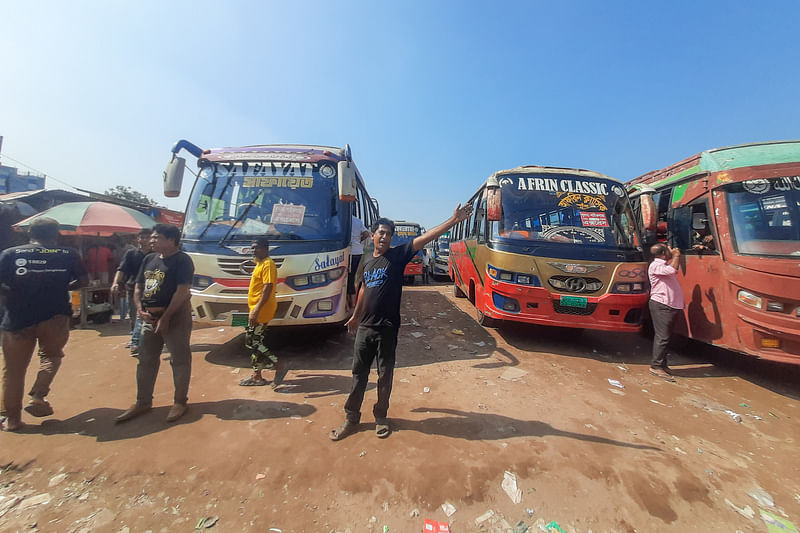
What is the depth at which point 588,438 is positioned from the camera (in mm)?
2654

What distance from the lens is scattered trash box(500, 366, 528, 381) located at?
3.87 metres

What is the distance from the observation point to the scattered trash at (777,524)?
1.82 metres

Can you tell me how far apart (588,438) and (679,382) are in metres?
2.22

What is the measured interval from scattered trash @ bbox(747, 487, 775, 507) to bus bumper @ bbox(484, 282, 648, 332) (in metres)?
2.34

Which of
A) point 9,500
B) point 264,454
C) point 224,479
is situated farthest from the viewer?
point 264,454

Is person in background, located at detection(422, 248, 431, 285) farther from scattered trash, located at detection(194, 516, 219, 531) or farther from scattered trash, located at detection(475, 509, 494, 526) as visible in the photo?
scattered trash, located at detection(194, 516, 219, 531)

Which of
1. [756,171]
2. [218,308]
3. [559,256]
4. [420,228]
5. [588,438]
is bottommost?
[588,438]

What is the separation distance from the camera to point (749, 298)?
3551 mm

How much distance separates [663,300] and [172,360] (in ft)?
18.3

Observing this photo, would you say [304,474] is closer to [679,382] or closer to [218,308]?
[218,308]

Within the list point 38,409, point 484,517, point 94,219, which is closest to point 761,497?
point 484,517

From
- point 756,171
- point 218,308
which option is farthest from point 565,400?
point 218,308

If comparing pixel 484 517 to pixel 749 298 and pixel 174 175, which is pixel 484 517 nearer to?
pixel 749 298

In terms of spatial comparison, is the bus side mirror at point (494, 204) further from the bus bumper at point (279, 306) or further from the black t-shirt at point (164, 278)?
the black t-shirt at point (164, 278)
